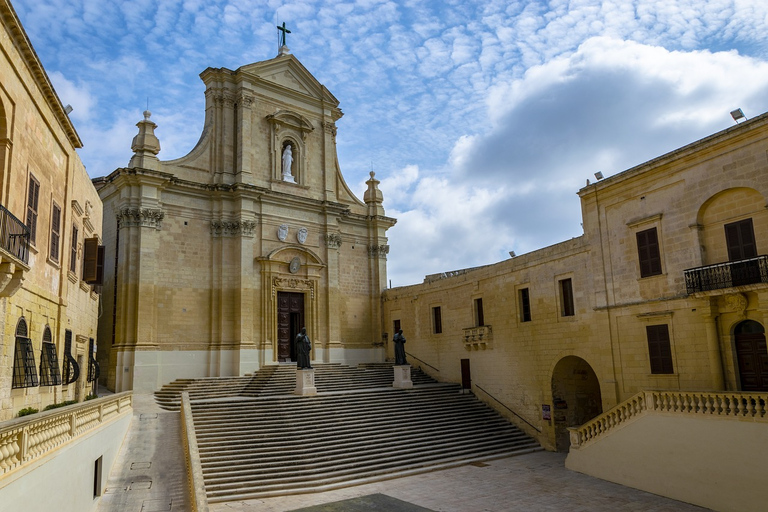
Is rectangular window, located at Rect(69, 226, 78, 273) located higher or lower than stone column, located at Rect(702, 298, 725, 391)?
higher

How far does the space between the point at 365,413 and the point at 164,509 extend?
10.6 m

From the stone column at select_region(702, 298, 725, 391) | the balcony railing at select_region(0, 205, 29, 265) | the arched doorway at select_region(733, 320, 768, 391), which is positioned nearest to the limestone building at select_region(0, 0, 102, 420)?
the balcony railing at select_region(0, 205, 29, 265)

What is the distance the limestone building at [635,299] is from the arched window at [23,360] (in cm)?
1675

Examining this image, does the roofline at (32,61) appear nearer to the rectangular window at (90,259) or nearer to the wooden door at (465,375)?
the rectangular window at (90,259)

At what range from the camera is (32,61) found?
11.5 m

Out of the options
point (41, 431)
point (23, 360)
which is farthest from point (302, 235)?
point (41, 431)

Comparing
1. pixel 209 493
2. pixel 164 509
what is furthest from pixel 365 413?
pixel 164 509

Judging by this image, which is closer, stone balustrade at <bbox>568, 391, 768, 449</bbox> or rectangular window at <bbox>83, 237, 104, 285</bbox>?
stone balustrade at <bbox>568, 391, 768, 449</bbox>

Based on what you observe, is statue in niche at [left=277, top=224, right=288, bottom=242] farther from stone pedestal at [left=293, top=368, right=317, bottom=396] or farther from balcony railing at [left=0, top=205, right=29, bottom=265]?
balcony railing at [left=0, top=205, right=29, bottom=265]

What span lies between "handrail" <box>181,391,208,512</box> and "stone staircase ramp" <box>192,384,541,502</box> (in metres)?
0.65

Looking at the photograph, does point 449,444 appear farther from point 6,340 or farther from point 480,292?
point 6,340

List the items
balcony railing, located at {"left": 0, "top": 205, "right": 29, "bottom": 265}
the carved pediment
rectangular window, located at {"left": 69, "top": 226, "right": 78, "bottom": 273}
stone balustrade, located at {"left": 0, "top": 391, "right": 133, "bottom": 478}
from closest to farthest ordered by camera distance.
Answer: stone balustrade, located at {"left": 0, "top": 391, "right": 133, "bottom": 478} → balcony railing, located at {"left": 0, "top": 205, "right": 29, "bottom": 265} → rectangular window, located at {"left": 69, "top": 226, "right": 78, "bottom": 273} → the carved pediment

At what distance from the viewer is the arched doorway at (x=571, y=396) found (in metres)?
22.0

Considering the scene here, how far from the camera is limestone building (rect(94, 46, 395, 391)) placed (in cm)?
2472
